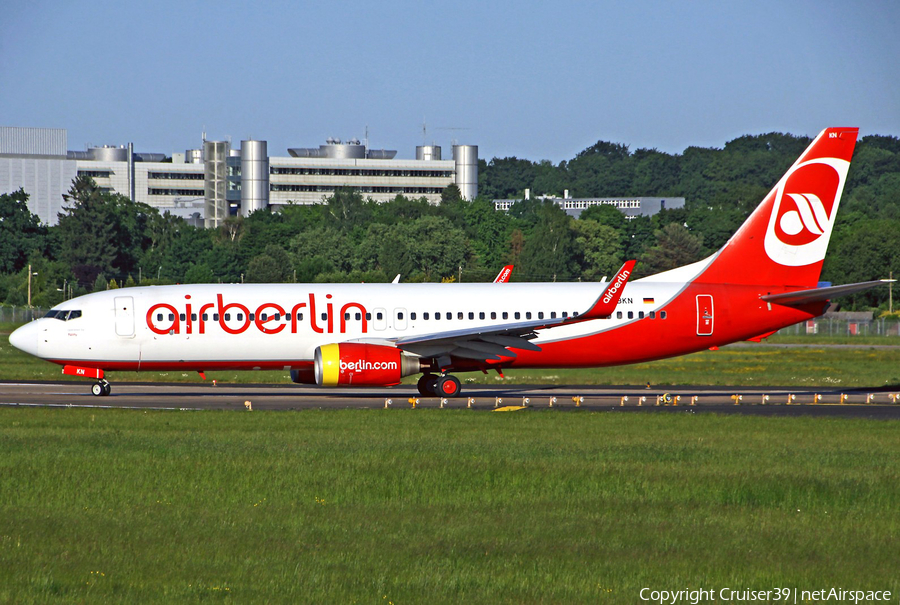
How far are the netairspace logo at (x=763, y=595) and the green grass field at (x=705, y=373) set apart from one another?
29.8 meters

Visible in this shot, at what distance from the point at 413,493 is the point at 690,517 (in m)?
4.14

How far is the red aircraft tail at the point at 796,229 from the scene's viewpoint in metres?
36.1

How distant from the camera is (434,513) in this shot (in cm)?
1516

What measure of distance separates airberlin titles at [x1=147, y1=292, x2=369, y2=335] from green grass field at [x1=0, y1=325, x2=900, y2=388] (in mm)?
8318

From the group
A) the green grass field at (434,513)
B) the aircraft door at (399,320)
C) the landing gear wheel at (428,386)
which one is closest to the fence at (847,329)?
the landing gear wheel at (428,386)

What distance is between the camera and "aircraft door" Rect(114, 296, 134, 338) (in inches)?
1319

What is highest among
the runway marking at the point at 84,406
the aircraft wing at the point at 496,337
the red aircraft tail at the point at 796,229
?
the red aircraft tail at the point at 796,229

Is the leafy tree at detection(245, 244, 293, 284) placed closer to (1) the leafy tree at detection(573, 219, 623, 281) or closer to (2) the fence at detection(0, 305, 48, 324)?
(2) the fence at detection(0, 305, 48, 324)

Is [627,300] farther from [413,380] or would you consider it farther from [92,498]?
[92,498]

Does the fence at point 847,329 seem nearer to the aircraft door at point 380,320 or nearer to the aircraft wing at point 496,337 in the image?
the aircraft wing at point 496,337

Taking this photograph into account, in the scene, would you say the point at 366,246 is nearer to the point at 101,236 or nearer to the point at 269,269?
the point at 269,269

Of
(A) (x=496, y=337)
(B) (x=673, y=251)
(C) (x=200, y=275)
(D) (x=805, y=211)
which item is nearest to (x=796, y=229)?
(D) (x=805, y=211)

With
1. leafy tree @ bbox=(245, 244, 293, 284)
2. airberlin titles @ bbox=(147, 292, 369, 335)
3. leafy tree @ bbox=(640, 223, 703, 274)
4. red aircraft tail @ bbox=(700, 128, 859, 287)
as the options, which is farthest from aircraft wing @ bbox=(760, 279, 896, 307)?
leafy tree @ bbox=(640, 223, 703, 274)

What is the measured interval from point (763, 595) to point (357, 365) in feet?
71.0
